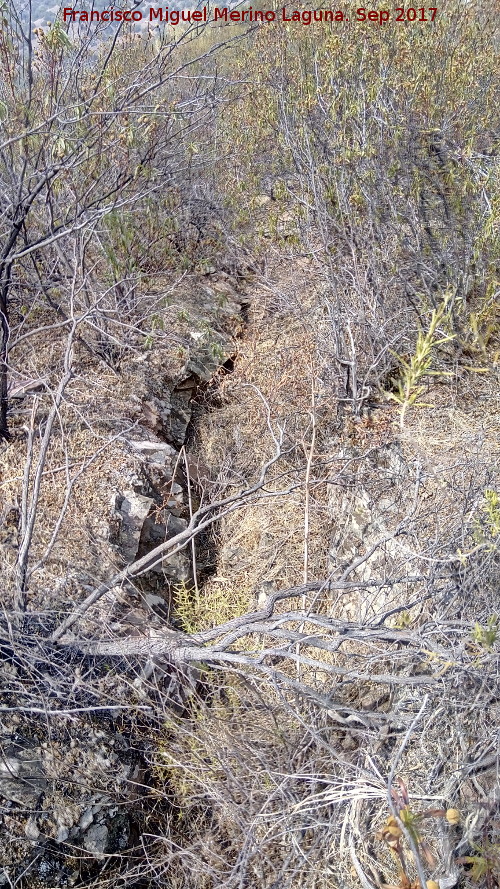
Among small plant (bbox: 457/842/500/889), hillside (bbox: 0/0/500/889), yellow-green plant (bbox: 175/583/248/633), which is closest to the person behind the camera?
small plant (bbox: 457/842/500/889)

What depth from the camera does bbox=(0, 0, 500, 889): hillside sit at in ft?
7.00

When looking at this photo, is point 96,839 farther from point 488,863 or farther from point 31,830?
point 488,863

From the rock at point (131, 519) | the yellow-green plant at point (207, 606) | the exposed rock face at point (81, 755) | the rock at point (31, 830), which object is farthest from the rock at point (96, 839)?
the rock at point (131, 519)

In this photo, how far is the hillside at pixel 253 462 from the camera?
2135mm

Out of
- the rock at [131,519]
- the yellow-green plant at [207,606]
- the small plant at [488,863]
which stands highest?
the rock at [131,519]

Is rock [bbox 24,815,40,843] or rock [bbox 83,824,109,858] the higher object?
rock [bbox 24,815,40,843]

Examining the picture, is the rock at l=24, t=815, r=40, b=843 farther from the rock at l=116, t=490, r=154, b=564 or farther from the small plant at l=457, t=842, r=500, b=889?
the small plant at l=457, t=842, r=500, b=889

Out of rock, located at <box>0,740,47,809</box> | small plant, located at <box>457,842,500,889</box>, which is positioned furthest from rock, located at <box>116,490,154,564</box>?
small plant, located at <box>457,842,500,889</box>

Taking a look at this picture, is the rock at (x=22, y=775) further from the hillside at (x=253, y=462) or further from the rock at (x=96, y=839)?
the rock at (x=96, y=839)

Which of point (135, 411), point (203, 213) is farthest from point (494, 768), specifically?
point (203, 213)

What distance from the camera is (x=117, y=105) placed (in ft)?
10.5

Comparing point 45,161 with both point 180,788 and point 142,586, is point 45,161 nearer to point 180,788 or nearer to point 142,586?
point 142,586

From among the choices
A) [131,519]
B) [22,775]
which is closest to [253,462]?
[131,519]

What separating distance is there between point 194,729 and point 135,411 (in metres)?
1.89
